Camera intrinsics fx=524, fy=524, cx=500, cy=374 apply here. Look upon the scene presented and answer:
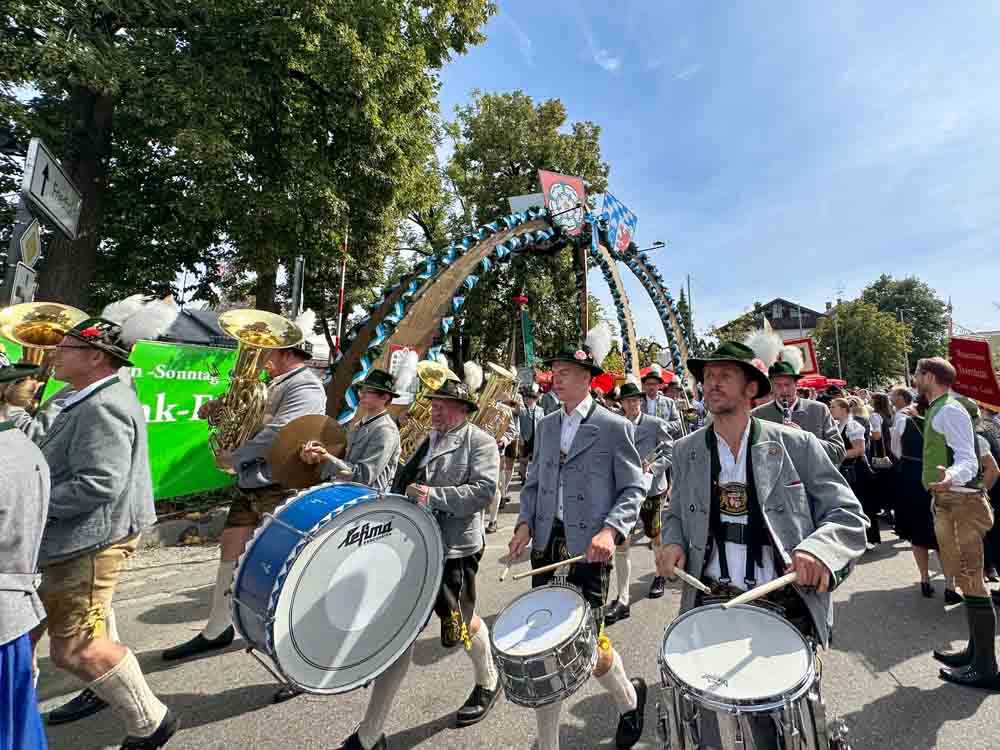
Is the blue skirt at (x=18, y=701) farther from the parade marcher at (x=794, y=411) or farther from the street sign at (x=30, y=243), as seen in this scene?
the parade marcher at (x=794, y=411)

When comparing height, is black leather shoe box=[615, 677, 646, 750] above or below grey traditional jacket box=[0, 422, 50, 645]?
below

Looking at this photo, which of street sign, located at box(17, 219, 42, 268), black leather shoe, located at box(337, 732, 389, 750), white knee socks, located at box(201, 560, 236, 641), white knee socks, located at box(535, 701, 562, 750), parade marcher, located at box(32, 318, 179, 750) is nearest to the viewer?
white knee socks, located at box(535, 701, 562, 750)

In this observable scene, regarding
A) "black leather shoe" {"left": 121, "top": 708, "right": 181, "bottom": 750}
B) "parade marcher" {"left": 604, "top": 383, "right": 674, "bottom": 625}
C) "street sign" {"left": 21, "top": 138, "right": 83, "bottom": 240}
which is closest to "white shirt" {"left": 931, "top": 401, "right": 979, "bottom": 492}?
"parade marcher" {"left": 604, "top": 383, "right": 674, "bottom": 625}

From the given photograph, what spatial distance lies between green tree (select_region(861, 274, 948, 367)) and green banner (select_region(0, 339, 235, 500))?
197ft

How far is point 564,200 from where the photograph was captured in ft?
49.9

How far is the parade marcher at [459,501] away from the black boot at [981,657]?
3.01 m

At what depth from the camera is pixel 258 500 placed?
392 centimetres

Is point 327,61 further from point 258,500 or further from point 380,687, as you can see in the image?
point 380,687

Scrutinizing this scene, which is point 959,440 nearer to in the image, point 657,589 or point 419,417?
point 657,589

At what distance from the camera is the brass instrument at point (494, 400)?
6.74 m

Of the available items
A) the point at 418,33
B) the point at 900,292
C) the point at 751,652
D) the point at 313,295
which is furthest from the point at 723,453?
the point at 900,292

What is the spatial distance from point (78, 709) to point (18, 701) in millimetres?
1493

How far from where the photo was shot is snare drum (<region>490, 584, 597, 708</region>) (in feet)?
7.06

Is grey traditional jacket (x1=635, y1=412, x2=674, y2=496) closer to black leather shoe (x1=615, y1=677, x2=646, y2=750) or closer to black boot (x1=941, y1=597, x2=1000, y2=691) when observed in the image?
black boot (x1=941, y1=597, x2=1000, y2=691)
